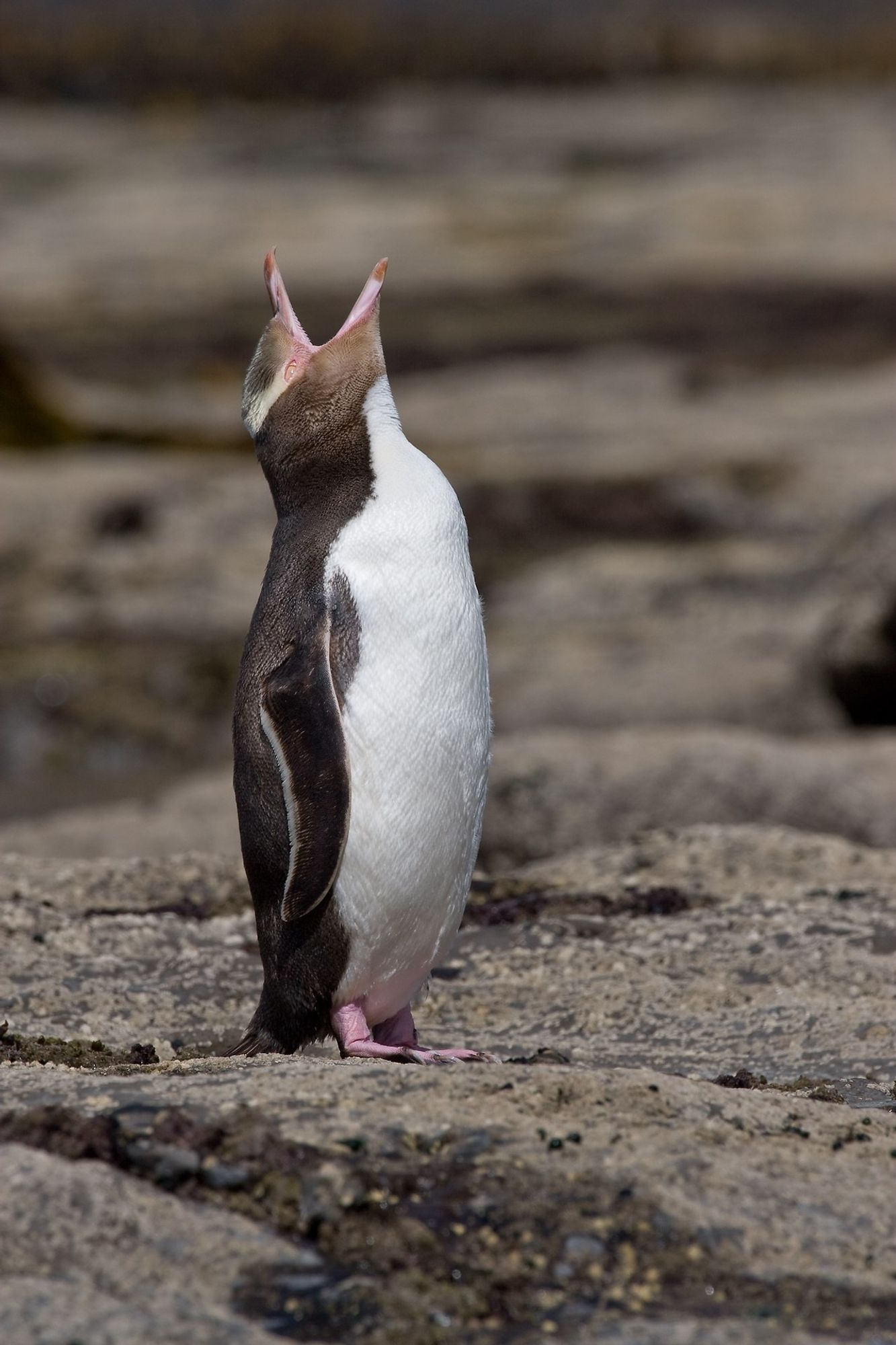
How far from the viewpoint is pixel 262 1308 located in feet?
9.73

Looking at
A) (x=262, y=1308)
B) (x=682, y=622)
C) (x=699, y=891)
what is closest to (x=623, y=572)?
(x=682, y=622)

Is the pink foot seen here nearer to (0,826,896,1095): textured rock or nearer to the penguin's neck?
(0,826,896,1095): textured rock

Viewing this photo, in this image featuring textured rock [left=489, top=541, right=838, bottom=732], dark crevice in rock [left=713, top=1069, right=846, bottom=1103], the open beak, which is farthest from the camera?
textured rock [left=489, top=541, right=838, bottom=732]

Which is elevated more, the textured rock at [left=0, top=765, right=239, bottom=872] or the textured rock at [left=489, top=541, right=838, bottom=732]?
the textured rock at [left=489, top=541, right=838, bottom=732]

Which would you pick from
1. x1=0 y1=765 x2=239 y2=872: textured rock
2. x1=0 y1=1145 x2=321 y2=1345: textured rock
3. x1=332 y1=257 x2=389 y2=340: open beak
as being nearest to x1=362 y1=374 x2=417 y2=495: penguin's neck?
x1=332 y1=257 x2=389 y2=340: open beak

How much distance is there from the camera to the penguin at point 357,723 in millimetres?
4246

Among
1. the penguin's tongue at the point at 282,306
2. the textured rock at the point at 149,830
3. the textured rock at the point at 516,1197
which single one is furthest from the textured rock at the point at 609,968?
the textured rock at the point at 149,830

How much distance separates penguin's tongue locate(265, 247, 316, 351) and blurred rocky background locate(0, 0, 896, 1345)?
1.78m

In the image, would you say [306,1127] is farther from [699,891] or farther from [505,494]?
[505,494]

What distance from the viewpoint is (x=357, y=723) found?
4258mm

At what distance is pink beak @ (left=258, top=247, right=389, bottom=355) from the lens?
15.2ft

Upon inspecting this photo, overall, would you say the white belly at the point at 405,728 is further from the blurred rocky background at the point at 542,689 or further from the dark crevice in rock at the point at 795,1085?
the dark crevice in rock at the point at 795,1085

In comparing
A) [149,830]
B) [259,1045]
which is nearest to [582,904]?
[259,1045]

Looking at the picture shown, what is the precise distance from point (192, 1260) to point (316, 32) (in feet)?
176
